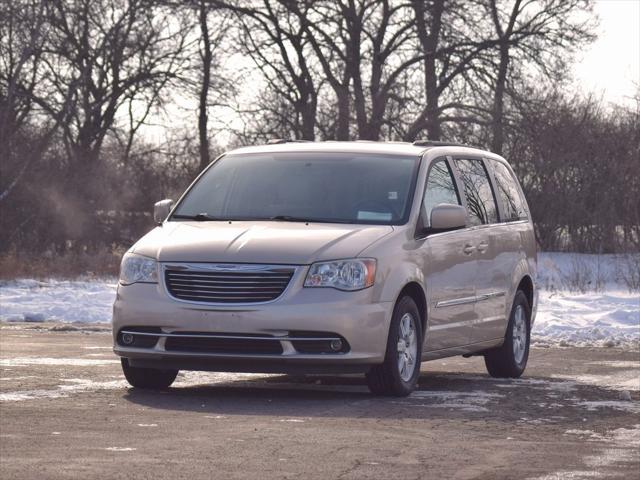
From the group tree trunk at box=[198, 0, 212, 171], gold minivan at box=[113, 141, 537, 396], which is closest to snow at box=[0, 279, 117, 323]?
gold minivan at box=[113, 141, 537, 396]

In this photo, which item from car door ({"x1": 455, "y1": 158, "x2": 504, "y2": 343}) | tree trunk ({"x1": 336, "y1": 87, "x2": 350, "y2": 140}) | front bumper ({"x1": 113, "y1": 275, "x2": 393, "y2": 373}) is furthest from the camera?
tree trunk ({"x1": 336, "y1": 87, "x2": 350, "y2": 140})

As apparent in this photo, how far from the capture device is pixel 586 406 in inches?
424

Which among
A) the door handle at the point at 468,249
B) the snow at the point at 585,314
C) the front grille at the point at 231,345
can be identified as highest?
the door handle at the point at 468,249

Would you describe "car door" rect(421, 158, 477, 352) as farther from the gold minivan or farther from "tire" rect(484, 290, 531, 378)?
"tire" rect(484, 290, 531, 378)

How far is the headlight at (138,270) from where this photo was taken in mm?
10906

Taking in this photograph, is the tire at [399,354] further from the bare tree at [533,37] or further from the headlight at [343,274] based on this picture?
the bare tree at [533,37]

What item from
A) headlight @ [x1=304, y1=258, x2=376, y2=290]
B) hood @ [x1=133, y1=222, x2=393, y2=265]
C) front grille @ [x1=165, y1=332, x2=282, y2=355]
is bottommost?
front grille @ [x1=165, y1=332, x2=282, y2=355]

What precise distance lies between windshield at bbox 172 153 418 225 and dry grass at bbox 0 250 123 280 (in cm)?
1634

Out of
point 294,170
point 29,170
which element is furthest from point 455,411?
point 29,170

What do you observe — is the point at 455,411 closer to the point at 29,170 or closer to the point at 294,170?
the point at 294,170

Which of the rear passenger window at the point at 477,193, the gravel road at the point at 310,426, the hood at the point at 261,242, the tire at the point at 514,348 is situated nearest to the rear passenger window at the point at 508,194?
the rear passenger window at the point at 477,193

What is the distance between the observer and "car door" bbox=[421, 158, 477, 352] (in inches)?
457

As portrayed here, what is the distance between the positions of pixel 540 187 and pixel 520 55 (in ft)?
11.0

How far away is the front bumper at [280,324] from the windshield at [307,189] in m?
0.98
